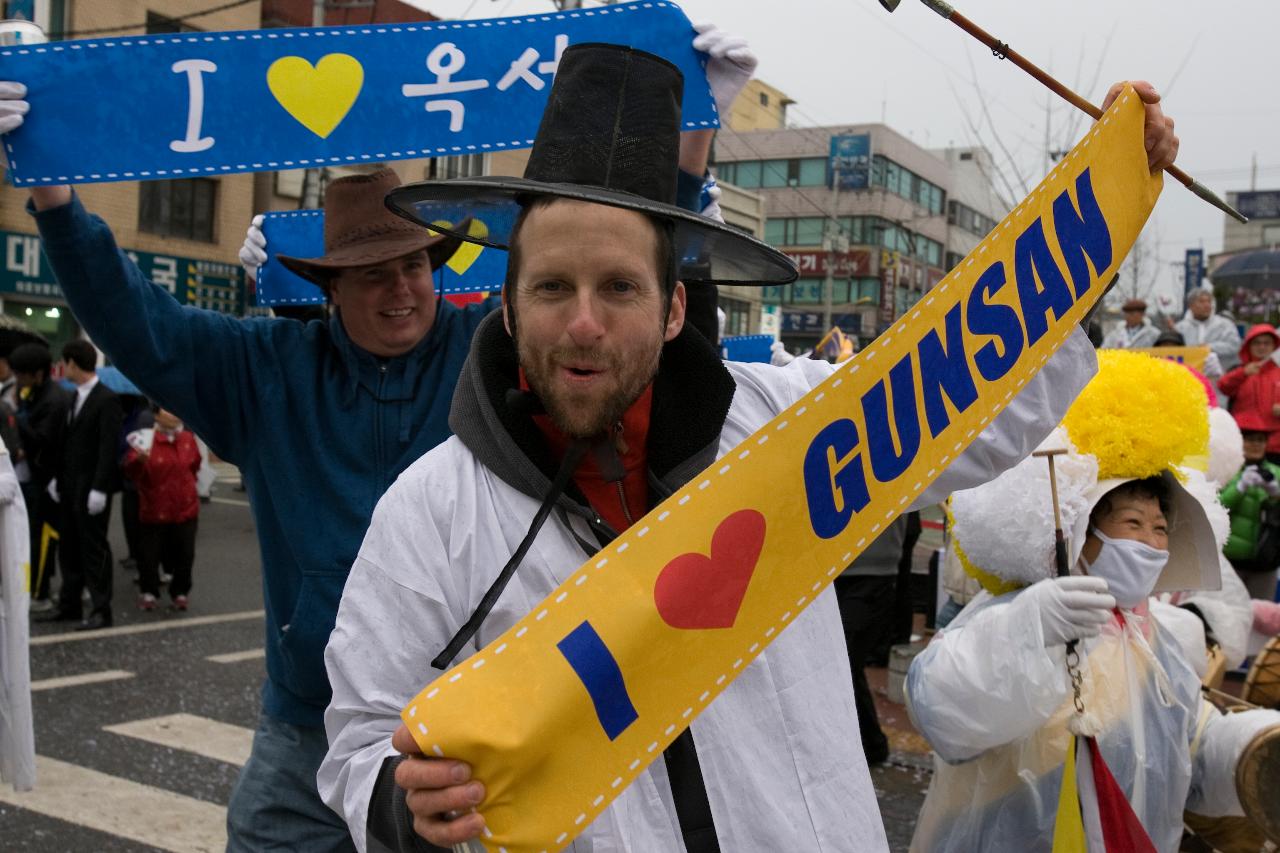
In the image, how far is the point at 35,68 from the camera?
116 inches

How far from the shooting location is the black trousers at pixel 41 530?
945cm

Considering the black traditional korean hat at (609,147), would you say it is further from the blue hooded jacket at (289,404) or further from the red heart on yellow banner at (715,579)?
the blue hooded jacket at (289,404)

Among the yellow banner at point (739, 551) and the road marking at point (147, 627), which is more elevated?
the yellow banner at point (739, 551)

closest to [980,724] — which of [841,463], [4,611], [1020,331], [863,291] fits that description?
[1020,331]

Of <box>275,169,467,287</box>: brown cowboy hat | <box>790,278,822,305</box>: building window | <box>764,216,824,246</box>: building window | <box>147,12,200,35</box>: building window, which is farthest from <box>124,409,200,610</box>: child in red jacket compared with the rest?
<box>790,278,822,305</box>: building window

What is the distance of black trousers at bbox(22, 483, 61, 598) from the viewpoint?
372 inches

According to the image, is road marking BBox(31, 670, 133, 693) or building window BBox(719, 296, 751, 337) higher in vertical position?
building window BBox(719, 296, 751, 337)

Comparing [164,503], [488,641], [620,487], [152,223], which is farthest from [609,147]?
[152,223]

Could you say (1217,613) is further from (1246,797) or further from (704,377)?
(704,377)

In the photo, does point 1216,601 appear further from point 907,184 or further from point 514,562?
point 907,184

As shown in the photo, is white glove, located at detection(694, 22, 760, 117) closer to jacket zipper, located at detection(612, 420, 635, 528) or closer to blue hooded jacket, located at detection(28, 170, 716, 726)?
blue hooded jacket, located at detection(28, 170, 716, 726)

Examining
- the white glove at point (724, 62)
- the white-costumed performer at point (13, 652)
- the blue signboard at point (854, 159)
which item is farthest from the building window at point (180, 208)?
the blue signboard at point (854, 159)

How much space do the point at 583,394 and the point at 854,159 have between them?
67.9 meters

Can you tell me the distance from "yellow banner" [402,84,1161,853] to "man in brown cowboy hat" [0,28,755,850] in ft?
2.61
